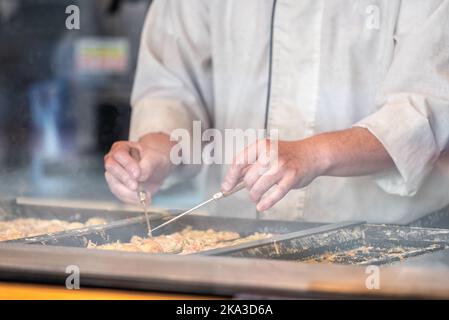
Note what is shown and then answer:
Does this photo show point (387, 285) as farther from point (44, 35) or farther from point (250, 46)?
point (44, 35)

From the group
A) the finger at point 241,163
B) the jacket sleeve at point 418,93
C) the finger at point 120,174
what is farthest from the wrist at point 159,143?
the jacket sleeve at point 418,93

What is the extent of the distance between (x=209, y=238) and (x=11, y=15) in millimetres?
1733

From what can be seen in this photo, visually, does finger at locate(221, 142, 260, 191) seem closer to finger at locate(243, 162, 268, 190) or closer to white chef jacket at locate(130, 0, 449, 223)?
finger at locate(243, 162, 268, 190)

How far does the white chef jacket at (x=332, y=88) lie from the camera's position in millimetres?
1622

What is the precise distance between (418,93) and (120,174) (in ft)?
1.98

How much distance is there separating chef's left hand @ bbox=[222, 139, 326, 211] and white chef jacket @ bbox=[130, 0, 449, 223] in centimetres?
13

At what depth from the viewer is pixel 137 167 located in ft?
5.71

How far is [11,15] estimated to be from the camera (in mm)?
3055

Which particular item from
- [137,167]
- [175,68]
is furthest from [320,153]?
[175,68]

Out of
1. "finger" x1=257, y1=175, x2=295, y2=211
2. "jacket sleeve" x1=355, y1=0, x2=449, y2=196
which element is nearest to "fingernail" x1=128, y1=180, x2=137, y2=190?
"finger" x1=257, y1=175, x2=295, y2=211

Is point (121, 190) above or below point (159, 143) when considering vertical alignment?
below

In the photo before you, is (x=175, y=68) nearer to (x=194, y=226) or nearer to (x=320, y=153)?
(x=194, y=226)
